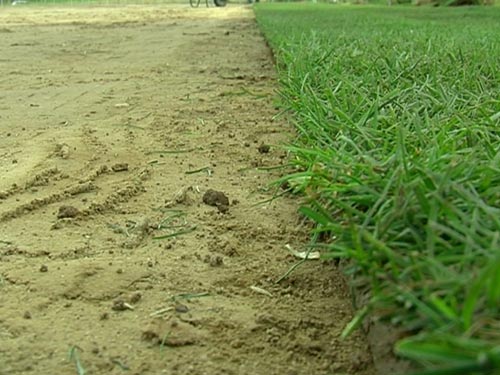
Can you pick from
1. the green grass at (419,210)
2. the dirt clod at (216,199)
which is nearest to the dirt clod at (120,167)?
the dirt clod at (216,199)

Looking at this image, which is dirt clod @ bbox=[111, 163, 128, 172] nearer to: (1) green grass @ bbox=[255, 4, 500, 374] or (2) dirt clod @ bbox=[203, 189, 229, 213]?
(2) dirt clod @ bbox=[203, 189, 229, 213]

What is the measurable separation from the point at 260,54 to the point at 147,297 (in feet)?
18.1

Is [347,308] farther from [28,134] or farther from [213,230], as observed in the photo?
[28,134]

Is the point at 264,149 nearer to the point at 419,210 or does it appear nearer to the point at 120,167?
the point at 120,167

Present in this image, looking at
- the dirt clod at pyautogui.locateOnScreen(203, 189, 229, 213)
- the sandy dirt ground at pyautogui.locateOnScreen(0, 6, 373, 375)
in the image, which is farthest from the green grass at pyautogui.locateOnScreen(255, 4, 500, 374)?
the dirt clod at pyautogui.locateOnScreen(203, 189, 229, 213)

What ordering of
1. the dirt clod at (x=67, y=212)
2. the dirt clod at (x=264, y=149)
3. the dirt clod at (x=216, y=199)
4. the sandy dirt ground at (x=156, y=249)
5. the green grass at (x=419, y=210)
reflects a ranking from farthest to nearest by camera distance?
the dirt clod at (x=264, y=149) < the dirt clod at (x=216, y=199) < the dirt clod at (x=67, y=212) < the sandy dirt ground at (x=156, y=249) < the green grass at (x=419, y=210)

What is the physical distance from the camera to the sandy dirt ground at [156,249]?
156 centimetres

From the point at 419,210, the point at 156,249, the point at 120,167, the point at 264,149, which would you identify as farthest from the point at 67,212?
the point at 419,210

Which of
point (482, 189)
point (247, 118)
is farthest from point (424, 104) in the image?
point (247, 118)

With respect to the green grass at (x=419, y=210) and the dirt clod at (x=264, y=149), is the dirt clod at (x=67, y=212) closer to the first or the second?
the green grass at (x=419, y=210)

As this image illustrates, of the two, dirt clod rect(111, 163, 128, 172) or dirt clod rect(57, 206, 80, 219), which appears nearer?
dirt clod rect(57, 206, 80, 219)

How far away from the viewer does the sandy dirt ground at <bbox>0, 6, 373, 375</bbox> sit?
156 centimetres

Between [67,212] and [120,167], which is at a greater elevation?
[67,212]

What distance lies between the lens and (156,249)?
6.85ft
